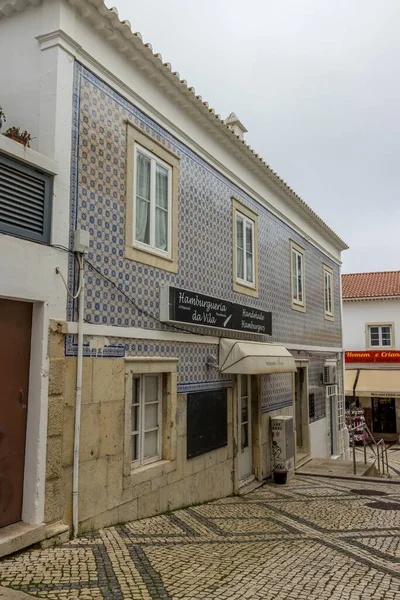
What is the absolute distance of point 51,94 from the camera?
16.9 feet

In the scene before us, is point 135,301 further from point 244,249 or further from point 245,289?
point 244,249

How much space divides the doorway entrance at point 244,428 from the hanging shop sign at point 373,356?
52.5 feet

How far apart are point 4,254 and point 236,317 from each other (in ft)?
16.2

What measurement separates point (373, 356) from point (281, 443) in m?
15.6

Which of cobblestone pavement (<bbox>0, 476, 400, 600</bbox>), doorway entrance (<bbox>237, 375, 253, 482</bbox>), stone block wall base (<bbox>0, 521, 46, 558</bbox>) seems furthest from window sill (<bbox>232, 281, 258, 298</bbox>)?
stone block wall base (<bbox>0, 521, 46, 558</bbox>)

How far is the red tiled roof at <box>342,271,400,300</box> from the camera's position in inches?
982

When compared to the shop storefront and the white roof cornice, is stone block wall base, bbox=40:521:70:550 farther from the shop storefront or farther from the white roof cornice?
the shop storefront

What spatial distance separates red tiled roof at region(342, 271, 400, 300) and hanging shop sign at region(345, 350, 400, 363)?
264cm

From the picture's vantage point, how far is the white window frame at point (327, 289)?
15375mm

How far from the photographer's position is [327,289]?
51.7 feet

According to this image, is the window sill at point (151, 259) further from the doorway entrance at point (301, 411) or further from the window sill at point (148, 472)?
the doorway entrance at point (301, 411)

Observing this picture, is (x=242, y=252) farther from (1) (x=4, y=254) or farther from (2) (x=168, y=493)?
(1) (x=4, y=254)

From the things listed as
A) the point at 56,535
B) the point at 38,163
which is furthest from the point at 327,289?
the point at 56,535

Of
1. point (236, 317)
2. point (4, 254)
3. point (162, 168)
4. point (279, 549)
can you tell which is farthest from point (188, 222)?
point (279, 549)
